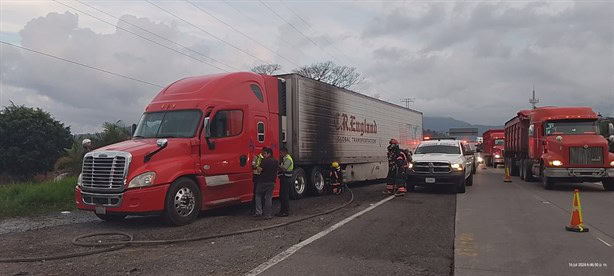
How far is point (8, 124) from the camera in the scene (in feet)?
147

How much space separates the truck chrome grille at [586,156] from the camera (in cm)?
1702

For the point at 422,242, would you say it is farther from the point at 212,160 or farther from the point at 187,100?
the point at 187,100

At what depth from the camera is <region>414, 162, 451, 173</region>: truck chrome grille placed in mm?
15288

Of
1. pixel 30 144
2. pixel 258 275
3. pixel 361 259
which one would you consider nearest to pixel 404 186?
pixel 361 259

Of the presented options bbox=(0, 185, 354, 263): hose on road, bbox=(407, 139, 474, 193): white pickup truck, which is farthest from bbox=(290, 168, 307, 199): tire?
bbox=(0, 185, 354, 263): hose on road

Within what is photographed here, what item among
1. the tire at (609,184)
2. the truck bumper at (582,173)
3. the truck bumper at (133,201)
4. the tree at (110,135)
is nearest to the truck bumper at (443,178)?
the truck bumper at (582,173)

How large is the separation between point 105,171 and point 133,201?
0.82 metres

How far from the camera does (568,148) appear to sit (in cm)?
1731

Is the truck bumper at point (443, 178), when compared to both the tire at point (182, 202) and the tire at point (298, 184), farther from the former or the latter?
the tire at point (182, 202)

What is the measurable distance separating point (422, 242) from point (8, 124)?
47496mm

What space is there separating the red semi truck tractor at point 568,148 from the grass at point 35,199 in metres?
15.8

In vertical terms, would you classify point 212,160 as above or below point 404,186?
above

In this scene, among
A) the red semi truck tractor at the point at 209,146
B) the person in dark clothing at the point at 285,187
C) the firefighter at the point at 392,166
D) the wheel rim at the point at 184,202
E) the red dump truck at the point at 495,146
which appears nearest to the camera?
the red semi truck tractor at the point at 209,146

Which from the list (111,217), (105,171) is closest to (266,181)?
(105,171)
